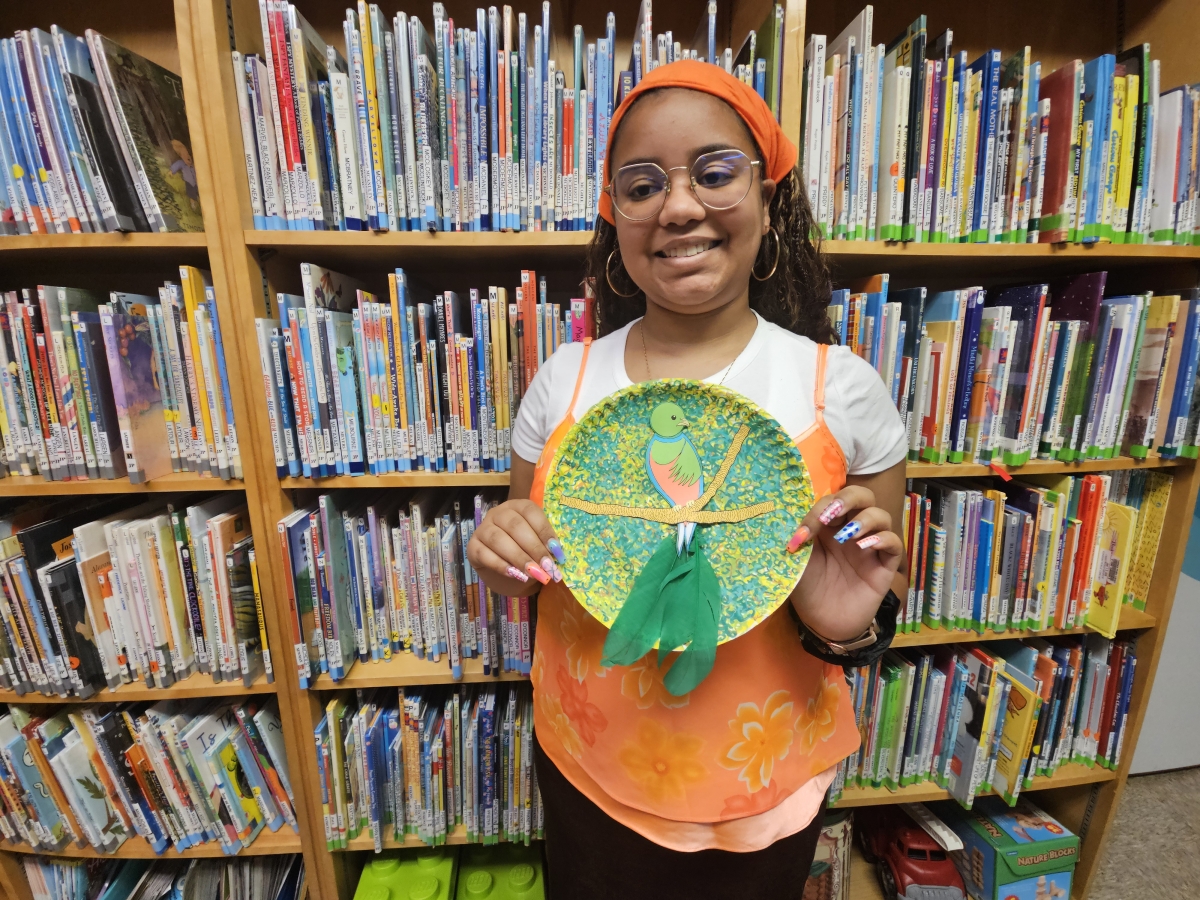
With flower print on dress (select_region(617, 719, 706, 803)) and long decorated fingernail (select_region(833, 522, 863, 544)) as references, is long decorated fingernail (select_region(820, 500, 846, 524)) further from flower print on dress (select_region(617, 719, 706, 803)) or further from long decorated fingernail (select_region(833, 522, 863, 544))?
flower print on dress (select_region(617, 719, 706, 803))

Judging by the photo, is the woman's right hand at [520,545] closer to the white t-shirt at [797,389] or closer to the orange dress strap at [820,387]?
the white t-shirt at [797,389]

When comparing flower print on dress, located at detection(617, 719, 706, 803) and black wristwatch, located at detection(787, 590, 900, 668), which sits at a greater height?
black wristwatch, located at detection(787, 590, 900, 668)

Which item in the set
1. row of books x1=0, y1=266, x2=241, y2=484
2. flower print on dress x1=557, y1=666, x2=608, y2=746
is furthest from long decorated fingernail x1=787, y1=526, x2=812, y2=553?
row of books x1=0, y1=266, x2=241, y2=484

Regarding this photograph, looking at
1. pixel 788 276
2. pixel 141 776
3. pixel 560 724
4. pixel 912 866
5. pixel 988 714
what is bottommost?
pixel 912 866

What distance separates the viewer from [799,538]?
2.00 ft

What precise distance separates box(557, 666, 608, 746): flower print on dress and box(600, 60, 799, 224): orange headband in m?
0.74

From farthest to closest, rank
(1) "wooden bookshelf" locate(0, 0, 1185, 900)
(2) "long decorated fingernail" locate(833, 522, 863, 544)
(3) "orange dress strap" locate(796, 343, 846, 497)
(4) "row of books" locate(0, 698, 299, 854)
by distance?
(4) "row of books" locate(0, 698, 299, 854), (1) "wooden bookshelf" locate(0, 0, 1185, 900), (3) "orange dress strap" locate(796, 343, 846, 497), (2) "long decorated fingernail" locate(833, 522, 863, 544)

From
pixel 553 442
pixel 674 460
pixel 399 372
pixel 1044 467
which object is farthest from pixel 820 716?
pixel 399 372

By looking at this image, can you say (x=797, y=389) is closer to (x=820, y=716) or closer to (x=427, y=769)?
(x=820, y=716)

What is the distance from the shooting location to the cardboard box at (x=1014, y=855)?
1.29m

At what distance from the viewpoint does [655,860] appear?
75cm

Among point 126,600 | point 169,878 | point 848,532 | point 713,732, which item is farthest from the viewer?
point 169,878

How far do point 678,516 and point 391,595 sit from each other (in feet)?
2.52

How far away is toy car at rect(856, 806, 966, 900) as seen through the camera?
4.32 feet
